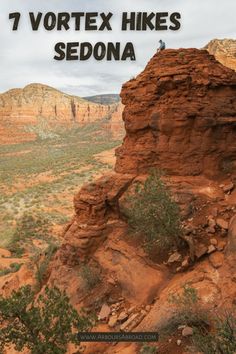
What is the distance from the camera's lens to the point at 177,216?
10781 mm

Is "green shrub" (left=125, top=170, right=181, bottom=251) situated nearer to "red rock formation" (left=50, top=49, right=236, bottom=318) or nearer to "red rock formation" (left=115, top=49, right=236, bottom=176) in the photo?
"red rock formation" (left=50, top=49, right=236, bottom=318)

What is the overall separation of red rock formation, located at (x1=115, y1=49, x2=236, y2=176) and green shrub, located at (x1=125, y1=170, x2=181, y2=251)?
2.21 meters

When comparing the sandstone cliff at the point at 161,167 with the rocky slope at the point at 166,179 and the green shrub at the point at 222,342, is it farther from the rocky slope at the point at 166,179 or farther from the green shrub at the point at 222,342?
the green shrub at the point at 222,342

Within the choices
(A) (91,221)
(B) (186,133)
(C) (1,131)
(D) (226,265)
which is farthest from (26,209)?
(C) (1,131)

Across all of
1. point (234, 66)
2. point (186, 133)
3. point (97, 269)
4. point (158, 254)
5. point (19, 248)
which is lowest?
point (19, 248)

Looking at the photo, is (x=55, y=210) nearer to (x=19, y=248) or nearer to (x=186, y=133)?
(x=19, y=248)

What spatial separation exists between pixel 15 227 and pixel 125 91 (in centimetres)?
1748

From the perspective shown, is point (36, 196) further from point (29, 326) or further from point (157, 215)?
point (29, 326)

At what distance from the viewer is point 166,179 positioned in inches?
502

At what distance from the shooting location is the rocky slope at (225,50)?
20875mm

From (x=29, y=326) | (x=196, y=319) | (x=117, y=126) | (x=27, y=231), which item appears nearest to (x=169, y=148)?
(x=196, y=319)

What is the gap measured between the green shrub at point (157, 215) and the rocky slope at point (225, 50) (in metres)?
13.1

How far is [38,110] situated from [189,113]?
102 m
